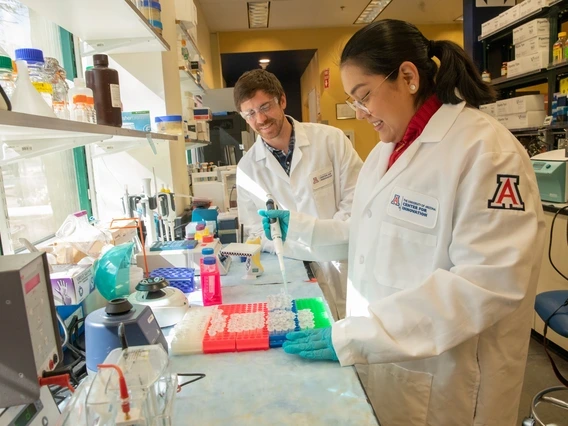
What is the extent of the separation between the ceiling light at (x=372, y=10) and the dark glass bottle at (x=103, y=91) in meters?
5.44

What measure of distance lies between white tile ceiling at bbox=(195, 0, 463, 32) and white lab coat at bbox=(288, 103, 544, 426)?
17.2 feet

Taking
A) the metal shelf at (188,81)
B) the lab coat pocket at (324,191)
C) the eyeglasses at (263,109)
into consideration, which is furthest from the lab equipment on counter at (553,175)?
the metal shelf at (188,81)

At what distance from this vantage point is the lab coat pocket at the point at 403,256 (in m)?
→ 1.11

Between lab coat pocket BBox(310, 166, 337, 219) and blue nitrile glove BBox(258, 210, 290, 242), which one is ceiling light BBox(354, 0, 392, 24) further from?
blue nitrile glove BBox(258, 210, 290, 242)

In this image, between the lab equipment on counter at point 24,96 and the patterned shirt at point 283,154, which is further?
the patterned shirt at point 283,154

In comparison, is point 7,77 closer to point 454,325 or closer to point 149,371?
point 149,371

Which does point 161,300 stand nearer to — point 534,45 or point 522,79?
point 534,45

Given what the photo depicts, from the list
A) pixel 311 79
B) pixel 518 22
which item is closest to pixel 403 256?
pixel 518 22

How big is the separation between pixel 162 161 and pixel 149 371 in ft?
6.03

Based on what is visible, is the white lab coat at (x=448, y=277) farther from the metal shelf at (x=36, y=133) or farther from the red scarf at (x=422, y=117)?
the metal shelf at (x=36, y=133)

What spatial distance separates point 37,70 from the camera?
1.09m

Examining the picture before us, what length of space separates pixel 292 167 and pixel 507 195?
1284 mm

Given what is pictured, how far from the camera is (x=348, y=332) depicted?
1032 millimetres

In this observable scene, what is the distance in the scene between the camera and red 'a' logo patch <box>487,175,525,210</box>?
38.0 inches
